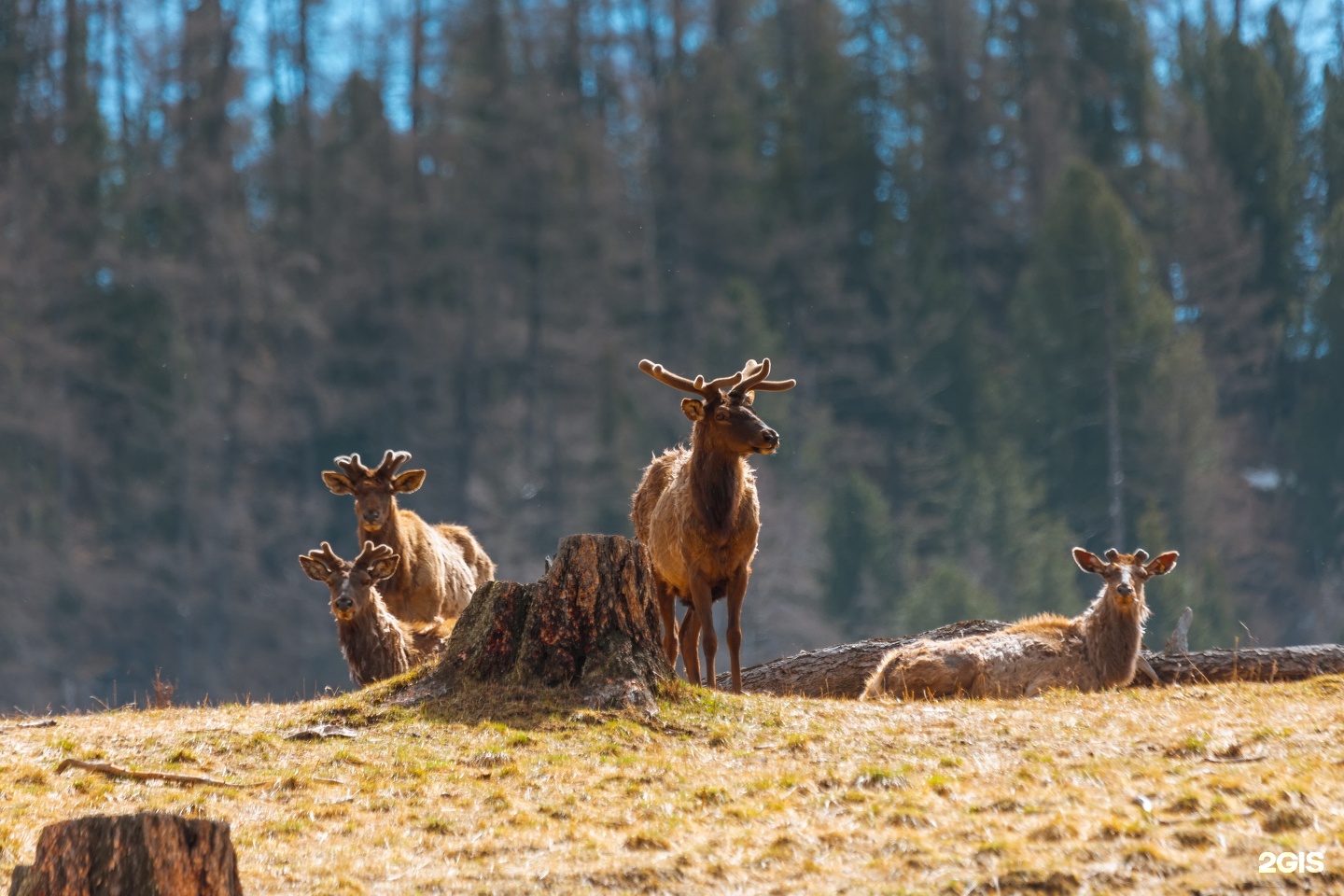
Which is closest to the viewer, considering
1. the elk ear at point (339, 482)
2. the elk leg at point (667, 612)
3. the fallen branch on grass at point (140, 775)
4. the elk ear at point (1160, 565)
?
the fallen branch on grass at point (140, 775)

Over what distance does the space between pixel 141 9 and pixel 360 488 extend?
57756mm

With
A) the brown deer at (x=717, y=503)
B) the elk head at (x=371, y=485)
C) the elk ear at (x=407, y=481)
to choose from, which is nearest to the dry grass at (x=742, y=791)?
the brown deer at (x=717, y=503)

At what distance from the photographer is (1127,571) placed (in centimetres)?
1398

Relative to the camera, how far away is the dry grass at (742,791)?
6.89m

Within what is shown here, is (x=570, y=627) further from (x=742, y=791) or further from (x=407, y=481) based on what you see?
(x=407, y=481)

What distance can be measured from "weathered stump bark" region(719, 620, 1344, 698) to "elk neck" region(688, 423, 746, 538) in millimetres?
1431

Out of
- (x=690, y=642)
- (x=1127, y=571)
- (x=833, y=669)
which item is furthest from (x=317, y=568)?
(x=1127, y=571)

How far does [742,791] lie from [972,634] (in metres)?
7.14

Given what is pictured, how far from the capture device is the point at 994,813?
752 centimetres

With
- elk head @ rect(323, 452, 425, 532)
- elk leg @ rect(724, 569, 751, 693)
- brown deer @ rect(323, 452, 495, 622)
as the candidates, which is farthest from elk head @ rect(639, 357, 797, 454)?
elk head @ rect(323, 452, 425, 532)

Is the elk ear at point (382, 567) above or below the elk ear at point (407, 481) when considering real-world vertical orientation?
below

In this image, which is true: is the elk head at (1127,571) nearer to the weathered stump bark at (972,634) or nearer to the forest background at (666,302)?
the weathered stump bark at (972,634)

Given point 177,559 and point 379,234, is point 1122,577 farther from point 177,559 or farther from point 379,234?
point 379,234

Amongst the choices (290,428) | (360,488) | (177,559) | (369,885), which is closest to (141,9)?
(290,428)
